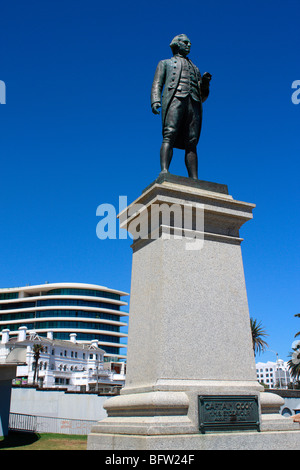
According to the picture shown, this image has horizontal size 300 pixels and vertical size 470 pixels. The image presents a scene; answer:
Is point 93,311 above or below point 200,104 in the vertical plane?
above

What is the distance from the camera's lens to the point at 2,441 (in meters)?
21.3

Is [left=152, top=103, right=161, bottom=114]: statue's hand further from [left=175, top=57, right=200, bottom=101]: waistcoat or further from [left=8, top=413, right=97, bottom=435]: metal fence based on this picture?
[left=8, top=413, right=97, bottom=435]: metal fence

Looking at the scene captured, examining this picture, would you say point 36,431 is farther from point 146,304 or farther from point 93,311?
point 93,311

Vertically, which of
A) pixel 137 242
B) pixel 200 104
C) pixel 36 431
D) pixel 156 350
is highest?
pixel 200 104

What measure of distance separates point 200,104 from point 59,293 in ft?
354

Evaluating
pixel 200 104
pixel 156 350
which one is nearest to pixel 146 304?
pixel 156 350

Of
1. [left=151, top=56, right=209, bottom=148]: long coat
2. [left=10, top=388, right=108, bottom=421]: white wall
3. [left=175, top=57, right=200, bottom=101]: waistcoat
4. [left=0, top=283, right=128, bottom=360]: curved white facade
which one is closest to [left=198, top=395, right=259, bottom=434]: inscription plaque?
[left=151, top=56, right=209, bottom=148]: long coat

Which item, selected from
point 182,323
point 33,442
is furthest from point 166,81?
point 33,442

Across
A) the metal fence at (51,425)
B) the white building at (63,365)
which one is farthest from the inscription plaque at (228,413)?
Answer: the white building at (63,365)

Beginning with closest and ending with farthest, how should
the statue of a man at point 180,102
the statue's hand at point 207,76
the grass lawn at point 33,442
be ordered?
the statue of a man at point 180,102 → the statue's hand at point 207,76 → the grass lawn at point 33,442

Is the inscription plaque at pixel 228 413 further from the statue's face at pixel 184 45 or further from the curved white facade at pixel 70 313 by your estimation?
the curved white facade at pixel 70 313

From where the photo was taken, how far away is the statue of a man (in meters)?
6.80

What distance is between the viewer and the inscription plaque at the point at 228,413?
16.1ft
